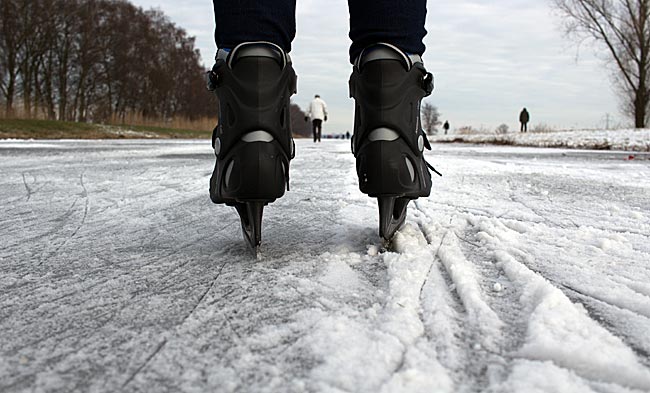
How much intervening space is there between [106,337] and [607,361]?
57 cm

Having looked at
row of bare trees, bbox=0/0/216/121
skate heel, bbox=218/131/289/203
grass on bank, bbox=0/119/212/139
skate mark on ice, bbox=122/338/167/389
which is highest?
row of bare trees, bbox=0/0/216/121

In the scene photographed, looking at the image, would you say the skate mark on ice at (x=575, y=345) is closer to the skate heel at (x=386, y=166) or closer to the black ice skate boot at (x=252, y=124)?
the skate heel at (x=386, y=166)

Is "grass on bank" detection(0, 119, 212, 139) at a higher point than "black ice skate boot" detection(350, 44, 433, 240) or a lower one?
higher

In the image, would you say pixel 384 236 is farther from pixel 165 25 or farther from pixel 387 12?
pixel 165 25

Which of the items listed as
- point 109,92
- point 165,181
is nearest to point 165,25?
point 109,92

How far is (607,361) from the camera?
551 mm

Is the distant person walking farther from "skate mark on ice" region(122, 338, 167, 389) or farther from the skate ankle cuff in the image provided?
"skate mark on ice" region(122, 338, 167, 389)

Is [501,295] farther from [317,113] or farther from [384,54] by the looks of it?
[317,113]

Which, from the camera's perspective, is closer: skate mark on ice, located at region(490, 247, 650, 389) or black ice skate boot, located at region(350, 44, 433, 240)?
skate mark on ice, located at region(490, 247, 650, 389)

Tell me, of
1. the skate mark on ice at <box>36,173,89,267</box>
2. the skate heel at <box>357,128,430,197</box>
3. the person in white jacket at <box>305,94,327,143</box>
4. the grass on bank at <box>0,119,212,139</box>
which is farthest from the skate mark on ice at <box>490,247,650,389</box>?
the person in white jacket at <box>305,94,327,143</box>

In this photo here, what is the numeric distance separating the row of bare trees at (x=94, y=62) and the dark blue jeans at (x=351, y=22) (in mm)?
17360

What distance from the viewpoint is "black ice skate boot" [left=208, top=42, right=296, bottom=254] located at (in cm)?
95

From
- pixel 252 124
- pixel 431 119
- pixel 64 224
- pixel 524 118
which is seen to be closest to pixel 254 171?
pixel 252 124

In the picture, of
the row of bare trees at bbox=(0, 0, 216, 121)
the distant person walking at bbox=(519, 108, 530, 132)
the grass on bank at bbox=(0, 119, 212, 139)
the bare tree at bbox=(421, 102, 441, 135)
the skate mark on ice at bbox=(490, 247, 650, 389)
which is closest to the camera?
the skate mark on ice at bbox=(490, 247, 650, 389)
